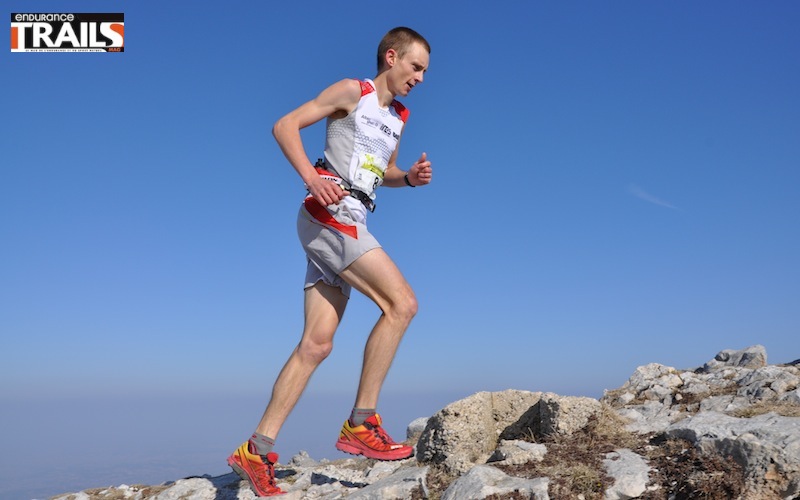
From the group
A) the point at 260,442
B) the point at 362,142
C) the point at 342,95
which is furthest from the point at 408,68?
the point at 260,442

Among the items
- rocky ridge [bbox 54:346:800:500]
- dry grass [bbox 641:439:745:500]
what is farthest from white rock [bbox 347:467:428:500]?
dry grass [bbox 641:439:745:500]

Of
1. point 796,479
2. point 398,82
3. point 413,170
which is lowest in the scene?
point 796,479

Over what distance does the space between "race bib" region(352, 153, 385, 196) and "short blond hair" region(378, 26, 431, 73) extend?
884 millimetres

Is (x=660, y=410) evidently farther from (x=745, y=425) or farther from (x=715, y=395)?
(x=745, y=425)

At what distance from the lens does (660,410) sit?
7.63m

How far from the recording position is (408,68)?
6176 millimetres

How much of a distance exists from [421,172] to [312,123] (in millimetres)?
1242

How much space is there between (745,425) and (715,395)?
2.07 meters

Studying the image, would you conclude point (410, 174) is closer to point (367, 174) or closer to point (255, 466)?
point (367, 174)

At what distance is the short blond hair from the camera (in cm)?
622

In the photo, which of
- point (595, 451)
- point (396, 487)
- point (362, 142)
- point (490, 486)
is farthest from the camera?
point (362, 142)

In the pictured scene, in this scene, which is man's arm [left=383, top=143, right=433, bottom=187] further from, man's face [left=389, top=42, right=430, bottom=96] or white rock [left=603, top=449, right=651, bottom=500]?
white rock [left=603, top=449, right=651, bottom=500]

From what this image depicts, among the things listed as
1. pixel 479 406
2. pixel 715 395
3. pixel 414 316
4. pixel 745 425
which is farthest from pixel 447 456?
pixel 715 395

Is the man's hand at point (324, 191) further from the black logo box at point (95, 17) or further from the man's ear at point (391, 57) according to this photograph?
the black logo box at point (95, 17)
